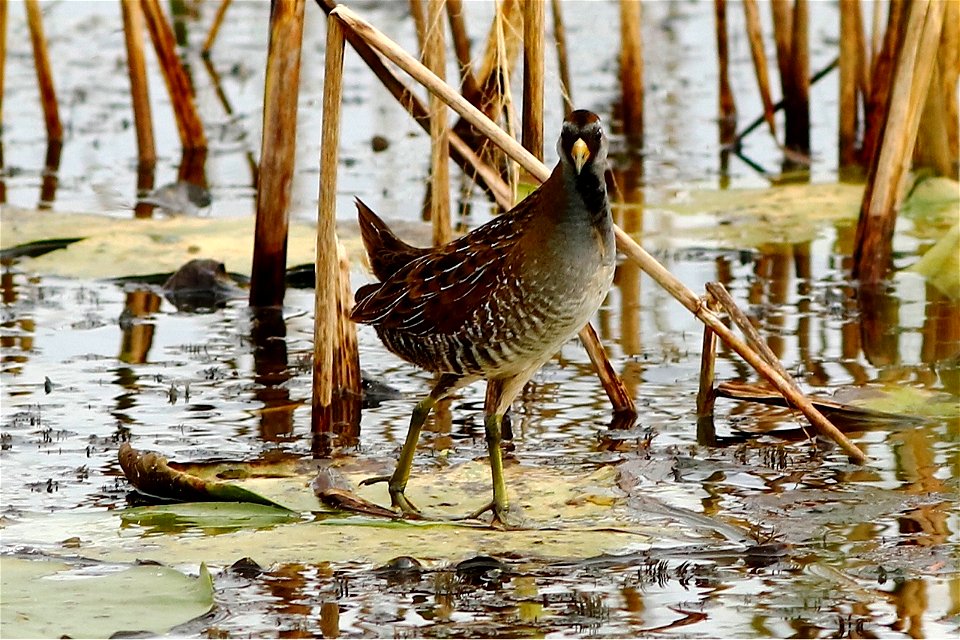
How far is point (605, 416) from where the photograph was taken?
649 centimetres

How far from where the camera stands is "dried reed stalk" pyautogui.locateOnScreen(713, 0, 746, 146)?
11.7 meters

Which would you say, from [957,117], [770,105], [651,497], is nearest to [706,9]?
[770,105]

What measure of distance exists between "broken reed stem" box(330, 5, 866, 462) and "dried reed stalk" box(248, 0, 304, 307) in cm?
74

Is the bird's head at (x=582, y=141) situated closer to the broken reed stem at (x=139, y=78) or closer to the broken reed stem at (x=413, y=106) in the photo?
the broken reed stem at (x=413, y=106)

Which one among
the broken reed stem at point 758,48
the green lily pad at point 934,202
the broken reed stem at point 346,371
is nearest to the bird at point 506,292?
the broken reed stem at point 346,371

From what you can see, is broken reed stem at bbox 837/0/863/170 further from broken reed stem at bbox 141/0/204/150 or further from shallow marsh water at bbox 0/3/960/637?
broken reed stem at bbox 141/0/204/150

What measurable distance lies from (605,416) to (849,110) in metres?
5.36

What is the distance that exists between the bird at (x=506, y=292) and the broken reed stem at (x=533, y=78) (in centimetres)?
77

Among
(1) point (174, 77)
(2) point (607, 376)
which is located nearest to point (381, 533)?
(2) point (607, 376)

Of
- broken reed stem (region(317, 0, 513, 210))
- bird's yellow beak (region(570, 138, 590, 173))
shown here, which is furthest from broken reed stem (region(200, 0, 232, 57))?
bird's yellow beak (region(570, 138, 590, 173))

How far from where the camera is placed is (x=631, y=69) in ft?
38.8

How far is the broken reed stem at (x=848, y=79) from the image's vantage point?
406 inches

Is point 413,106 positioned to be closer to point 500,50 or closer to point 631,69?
point 500,50

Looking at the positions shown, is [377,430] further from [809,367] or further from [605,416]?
[809,367]
